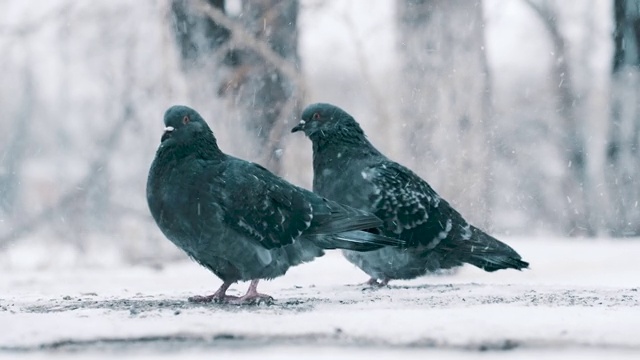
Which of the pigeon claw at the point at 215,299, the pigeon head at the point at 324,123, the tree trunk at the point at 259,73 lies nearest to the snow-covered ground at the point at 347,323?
the pigeon claw at the point at 215,299

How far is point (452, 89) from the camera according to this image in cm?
830

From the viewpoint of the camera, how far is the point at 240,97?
8117mm

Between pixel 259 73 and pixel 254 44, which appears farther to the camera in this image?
pixel 259 73

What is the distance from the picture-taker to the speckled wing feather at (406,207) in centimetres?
564

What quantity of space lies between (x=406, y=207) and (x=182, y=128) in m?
1.58

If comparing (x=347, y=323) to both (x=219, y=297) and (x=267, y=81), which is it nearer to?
(x=219, y=297)

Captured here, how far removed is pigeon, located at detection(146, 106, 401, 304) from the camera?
4637mm

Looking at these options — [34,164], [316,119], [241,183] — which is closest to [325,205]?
[241,183]

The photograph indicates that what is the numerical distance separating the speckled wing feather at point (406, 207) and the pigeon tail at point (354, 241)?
61 cm

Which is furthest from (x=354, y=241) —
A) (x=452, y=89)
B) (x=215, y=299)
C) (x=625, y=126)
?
(x=625, y=126)

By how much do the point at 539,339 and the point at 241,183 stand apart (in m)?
1.83

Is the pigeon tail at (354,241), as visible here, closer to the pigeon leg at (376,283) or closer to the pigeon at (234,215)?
the pigeon at (234,215)

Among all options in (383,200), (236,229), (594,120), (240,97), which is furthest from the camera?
(594,120)

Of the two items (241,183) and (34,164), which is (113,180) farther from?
(241,183)
